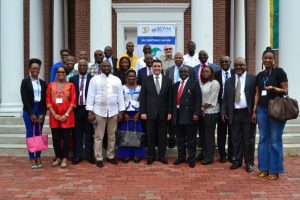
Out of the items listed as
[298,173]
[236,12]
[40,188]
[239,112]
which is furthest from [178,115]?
[236,12]

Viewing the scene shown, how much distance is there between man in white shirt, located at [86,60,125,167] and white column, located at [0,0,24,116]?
303 centimetres

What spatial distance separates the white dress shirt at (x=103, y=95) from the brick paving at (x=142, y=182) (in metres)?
1.01

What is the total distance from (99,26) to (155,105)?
3414 mm

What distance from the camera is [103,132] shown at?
25.3 ft

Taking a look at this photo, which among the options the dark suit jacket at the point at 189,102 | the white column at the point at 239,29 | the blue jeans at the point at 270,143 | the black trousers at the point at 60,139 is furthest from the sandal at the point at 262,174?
the white column at the point at 239,29

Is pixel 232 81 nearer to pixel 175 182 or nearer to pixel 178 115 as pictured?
pixel 178 115

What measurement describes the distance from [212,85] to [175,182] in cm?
205

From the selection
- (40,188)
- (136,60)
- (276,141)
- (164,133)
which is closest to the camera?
(40,188)

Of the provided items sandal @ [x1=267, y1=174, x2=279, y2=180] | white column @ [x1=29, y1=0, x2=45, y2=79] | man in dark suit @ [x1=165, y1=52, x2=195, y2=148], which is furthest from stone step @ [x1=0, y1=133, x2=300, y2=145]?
white column @ [x1=29, y1=0, x2=45, y2=79]

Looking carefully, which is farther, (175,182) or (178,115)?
(178,115)

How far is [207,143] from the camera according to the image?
7.72 meters

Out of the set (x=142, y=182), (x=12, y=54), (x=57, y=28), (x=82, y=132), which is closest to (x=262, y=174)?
(x=142, y=182)

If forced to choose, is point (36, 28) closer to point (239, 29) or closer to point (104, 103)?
point (104, 103)

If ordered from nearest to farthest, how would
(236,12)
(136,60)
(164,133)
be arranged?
(164,133)
(136,60)
(236,12)
